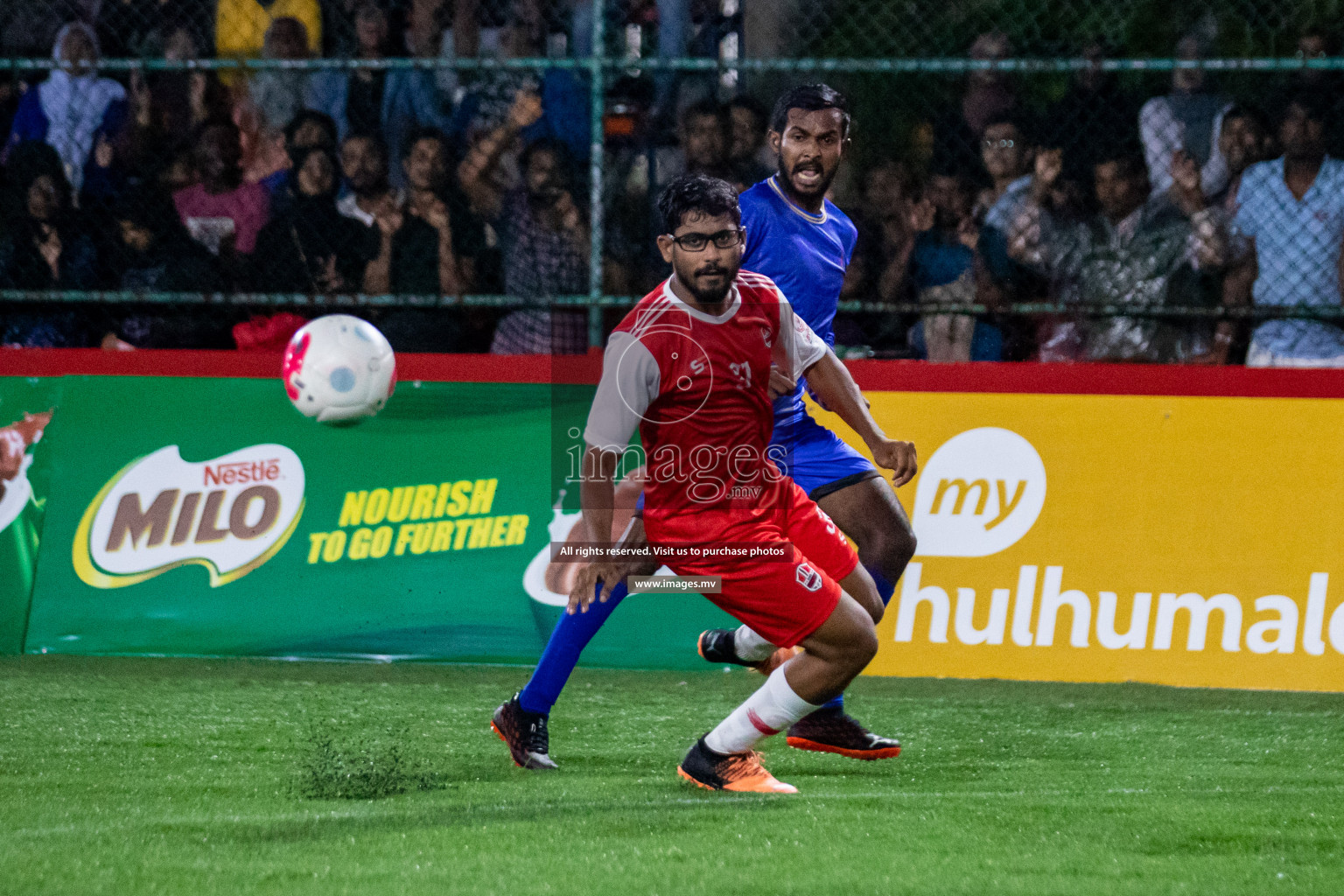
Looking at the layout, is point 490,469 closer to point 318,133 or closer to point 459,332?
point 459,332

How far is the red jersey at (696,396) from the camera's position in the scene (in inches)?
156

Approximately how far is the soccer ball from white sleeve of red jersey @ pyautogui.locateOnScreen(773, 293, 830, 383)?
1.67 m

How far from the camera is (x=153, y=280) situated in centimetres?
741

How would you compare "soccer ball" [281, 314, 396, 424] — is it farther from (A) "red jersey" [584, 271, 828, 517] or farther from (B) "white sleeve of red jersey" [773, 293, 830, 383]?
(B) "white sleeve of red jersey" [773, 293, 830, 383]

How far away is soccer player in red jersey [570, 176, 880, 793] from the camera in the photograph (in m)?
3.98

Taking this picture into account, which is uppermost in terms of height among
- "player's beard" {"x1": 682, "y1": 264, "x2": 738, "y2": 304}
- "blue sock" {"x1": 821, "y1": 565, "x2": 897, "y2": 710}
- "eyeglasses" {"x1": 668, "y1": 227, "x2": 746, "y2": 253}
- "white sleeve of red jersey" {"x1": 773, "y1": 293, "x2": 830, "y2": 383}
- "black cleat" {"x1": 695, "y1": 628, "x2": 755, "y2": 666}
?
"eyeglasses" {"x1": 668, "y1": 227, "x2": 746, "y2": 253}

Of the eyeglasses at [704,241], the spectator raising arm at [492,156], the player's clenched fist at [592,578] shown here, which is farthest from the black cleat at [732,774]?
the spectator raising arm at [492,156]

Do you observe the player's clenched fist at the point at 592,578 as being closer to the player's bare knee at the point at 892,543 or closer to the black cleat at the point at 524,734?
the black cleat at the point at 524,734

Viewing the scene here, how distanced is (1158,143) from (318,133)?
3.98m

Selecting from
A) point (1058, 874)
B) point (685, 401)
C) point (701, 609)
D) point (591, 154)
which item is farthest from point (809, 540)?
point (591, 154)

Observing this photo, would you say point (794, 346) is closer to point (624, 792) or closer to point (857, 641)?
point (857, 641)

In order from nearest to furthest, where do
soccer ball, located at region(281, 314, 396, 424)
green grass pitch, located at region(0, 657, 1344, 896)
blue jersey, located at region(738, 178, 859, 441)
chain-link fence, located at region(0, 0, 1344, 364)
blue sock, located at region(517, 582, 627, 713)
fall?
green grass pitch, located at region(0, 657, 1344, 896) → blue sock, located at region(517, 582, 627, 713) → blue jersey, located at region(738, 178, 859, 441) → soccer ball, located at region(281, 314, 396, 424) → chain-link fence, located at region(0, 0, 1344, 364)

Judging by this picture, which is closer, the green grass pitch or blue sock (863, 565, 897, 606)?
the green grass pitch

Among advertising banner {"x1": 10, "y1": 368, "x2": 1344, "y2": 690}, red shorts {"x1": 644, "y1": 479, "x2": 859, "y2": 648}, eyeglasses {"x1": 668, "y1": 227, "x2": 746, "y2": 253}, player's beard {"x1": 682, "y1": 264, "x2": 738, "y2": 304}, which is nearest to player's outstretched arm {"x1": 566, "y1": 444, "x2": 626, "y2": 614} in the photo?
red shorts {"x1": 644, "y1": 479, "x2": 859, "y2": 648}
